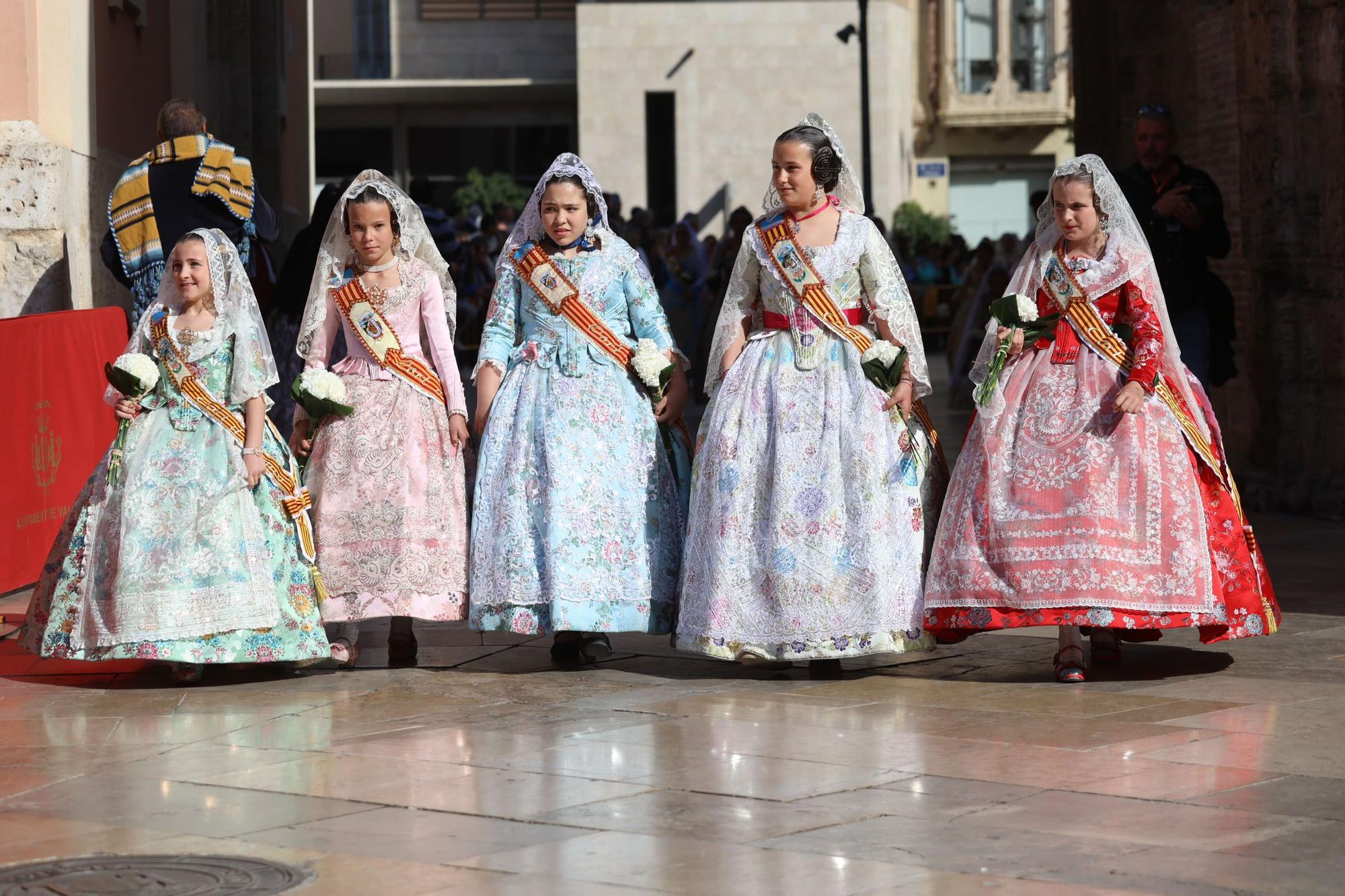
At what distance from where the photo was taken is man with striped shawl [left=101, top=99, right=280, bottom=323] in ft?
29.8

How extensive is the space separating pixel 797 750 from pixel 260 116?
39.7ft

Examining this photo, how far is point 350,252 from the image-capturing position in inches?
313

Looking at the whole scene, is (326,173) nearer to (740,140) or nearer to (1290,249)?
(740,140)

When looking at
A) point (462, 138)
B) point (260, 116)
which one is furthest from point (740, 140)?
point (260, 116)

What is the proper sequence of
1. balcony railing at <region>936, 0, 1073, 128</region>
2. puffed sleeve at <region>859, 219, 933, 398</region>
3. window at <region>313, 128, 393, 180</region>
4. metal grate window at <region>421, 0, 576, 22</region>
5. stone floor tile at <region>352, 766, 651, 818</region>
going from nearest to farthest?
stone floor tile at <region>352, 766, 651, 818</region>
puffed sleeve at <region>859, 219, 933, 398</region>
metal grate window at <region>421, 0, 576, 22</region>
window at <region>313, 128, 393, 180</region>
balcony railing at <region>936, 0, 1073, 128</region>

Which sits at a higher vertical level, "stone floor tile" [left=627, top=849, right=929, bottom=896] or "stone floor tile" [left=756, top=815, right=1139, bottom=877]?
"stone floor tile" [left=756, top=815, right=1139, bottom=877]

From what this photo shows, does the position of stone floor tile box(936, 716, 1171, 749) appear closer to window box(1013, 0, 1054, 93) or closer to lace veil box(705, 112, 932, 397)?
lace veil box(705, 112, 932, 397)

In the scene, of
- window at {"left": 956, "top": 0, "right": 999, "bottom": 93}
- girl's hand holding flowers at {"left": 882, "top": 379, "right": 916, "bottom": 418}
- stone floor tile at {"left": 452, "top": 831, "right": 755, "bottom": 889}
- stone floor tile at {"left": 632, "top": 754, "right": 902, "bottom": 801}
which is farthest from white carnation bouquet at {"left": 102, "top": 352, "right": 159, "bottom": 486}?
window at {"left": 956, "top": 0, "right": 999, "bottom": 93}

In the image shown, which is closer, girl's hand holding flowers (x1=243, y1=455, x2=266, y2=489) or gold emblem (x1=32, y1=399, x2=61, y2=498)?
girl's hand holding flowers (x1=243, y1=455, x2=266, y2=489)

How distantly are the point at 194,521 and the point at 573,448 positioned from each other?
1303mm

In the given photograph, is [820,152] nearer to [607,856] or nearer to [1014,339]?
[1014,339]

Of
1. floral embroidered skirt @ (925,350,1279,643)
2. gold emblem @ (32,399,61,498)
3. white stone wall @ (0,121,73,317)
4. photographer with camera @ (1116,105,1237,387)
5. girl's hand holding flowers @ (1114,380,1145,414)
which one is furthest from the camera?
white stone wall @ (0,121,73,317)

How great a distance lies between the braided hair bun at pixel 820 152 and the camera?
7.50 metres

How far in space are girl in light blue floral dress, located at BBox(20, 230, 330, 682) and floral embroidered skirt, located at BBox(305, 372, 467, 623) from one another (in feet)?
0.45
